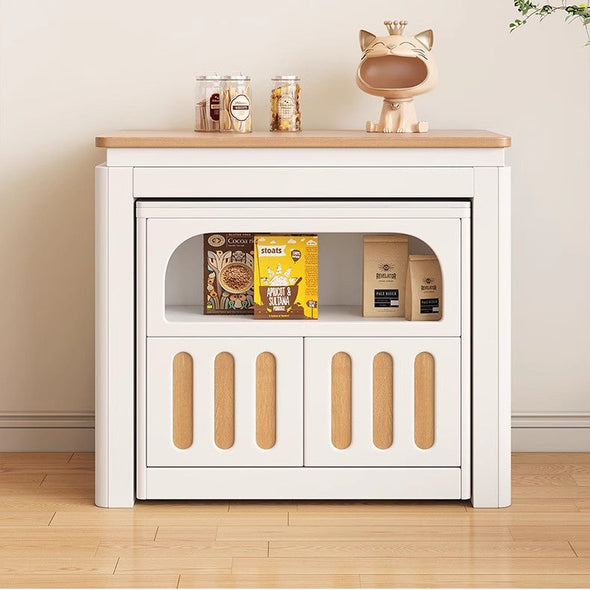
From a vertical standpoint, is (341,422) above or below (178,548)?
above

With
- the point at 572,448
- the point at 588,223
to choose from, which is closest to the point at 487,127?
the point at 588,223

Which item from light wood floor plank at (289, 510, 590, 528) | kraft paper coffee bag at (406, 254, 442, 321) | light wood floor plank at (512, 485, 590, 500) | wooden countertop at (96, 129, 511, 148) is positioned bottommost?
light wood floor plank at (289, 510, 590, 528)

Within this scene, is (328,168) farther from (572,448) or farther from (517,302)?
(572,448)

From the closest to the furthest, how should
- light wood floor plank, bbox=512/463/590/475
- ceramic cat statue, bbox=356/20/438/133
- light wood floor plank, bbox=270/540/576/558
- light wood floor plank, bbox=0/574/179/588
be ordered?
1. light wood floor plank, bbox=0/574/179/588
2. light wood floor plank, bbox=270/540/576/558
3. ceramic cat statue, bbox=356/20/438/133
4. light wood floor plank, bbox=512/463/590/475

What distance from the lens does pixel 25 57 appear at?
285 centimetres

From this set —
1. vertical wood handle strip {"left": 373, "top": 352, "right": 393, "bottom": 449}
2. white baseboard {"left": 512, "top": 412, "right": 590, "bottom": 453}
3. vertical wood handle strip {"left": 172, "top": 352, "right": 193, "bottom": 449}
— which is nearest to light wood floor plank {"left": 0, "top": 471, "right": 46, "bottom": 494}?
vertical wood handle strip {"left": 172, "top": 352, "right": 193, "bottom": 449}

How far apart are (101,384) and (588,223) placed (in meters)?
1.39

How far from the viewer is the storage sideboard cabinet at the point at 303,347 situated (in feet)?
8.00

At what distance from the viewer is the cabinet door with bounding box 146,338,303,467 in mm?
2492

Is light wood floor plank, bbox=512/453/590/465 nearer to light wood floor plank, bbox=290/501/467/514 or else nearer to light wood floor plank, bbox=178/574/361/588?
light wood floor plank, bbox=290/501/467/514

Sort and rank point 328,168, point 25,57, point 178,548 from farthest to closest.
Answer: point 25,57 < point 328,168 < point 178,548

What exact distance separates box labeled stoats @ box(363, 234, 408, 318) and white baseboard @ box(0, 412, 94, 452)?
895 millimetres

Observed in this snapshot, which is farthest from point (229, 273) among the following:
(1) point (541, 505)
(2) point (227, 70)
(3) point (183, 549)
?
(1) point (541, 505)

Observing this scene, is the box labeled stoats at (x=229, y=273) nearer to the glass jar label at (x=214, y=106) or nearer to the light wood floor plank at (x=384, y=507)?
the glass jar label at (x=214, y=106)
